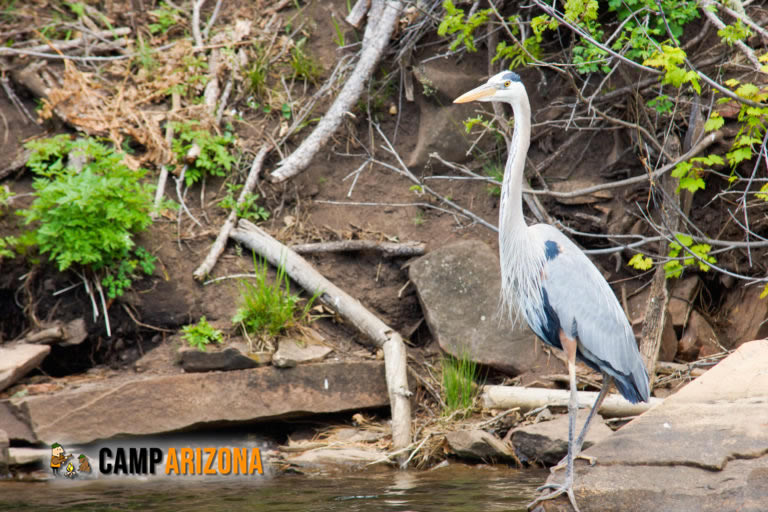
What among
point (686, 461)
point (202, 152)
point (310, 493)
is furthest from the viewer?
point (202, 152)

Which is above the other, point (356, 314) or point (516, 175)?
point (516, 175)

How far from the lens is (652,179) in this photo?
553 centimetres

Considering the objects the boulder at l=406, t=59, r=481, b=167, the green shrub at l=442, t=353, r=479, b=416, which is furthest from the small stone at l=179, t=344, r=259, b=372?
the boulder at l=406, t=59, r=481, b=167

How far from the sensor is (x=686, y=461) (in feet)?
11.7

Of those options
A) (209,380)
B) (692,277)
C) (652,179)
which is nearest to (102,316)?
(209,380)

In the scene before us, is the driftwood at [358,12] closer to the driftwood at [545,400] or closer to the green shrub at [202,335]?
the green shrub at [202,335]

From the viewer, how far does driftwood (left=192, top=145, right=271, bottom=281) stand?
22.2 feet

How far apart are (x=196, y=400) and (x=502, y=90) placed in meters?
3.31

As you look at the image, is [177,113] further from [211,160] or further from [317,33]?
[317,33]

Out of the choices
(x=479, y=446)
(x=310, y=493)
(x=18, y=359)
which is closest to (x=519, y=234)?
(x=479, y=446)

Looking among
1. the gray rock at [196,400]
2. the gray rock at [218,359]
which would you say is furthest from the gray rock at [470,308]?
the gray rock at [218,359]

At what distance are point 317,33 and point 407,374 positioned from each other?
13.9 feet

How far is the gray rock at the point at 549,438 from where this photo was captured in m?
5.32

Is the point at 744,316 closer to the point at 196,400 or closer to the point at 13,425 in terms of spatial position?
the point at 196,400
